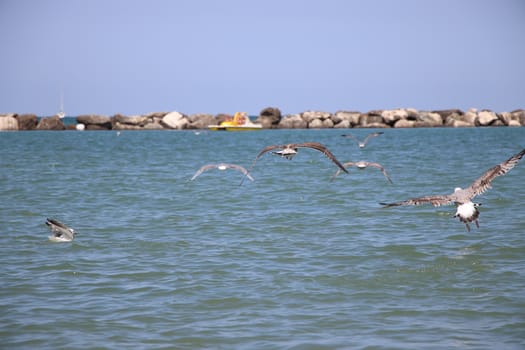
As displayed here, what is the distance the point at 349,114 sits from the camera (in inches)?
4535

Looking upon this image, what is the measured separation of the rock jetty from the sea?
8960cm

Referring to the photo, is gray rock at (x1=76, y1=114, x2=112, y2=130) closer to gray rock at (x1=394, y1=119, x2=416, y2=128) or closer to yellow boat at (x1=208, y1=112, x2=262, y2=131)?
yellow boat at (x1=208, y1=112, x2=262, y2=131)

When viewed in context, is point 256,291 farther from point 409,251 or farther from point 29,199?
point 29,199

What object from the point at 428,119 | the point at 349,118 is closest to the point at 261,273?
the point at 349,118

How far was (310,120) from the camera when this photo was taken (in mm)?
115625

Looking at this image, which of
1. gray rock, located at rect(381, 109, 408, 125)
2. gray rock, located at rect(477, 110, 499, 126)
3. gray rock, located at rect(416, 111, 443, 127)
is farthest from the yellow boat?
gray rock, located at rect(477, 110, 499, 126)

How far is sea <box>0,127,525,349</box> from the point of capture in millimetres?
9172

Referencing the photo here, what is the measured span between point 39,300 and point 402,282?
604cm

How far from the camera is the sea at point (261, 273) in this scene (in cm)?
917

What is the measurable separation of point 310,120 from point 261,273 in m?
104

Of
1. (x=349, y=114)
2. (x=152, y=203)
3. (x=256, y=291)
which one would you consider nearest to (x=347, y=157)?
(x=152, y=203)

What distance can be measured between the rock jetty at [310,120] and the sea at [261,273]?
89597 millimetres

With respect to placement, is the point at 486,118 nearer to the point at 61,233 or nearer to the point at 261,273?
the point at 61,233

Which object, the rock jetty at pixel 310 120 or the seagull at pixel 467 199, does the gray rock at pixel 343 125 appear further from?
the seagull at pixel 467 199
